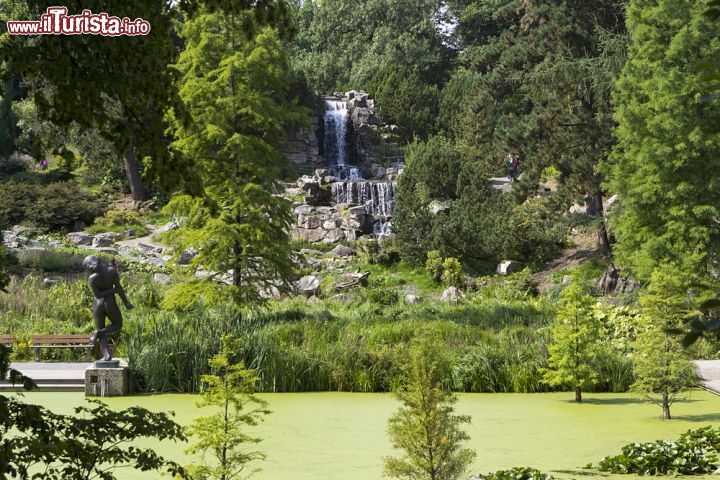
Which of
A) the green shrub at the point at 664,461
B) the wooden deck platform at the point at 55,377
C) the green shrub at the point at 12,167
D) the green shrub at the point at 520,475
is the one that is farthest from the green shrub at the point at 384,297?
the green shrub at the point at 12,167

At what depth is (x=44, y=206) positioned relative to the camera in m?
31.8

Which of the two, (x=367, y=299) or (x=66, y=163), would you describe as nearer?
(x=66, y=163)

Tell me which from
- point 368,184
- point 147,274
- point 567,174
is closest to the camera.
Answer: point 147,274

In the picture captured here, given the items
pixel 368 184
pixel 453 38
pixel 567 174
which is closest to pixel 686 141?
pixel 567 174

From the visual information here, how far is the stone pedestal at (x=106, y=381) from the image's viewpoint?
1303 cm

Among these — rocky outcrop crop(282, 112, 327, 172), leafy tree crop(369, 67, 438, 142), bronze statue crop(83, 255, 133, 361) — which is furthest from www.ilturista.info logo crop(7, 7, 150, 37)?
leafy tree crop(369, 67, 438, 142)

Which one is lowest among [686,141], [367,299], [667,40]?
[367,299]

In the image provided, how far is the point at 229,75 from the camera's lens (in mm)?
17547

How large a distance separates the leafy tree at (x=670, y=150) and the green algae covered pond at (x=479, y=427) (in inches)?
277

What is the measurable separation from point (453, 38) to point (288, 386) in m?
42.3

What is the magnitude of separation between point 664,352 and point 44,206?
25.1 m

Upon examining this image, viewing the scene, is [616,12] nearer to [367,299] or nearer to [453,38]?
[367,299]

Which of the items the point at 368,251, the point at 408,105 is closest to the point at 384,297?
the point at 368,251

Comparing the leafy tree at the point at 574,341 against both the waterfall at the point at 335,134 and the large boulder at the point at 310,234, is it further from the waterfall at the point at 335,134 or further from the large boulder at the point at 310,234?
the waterfall at the point at 335,134
